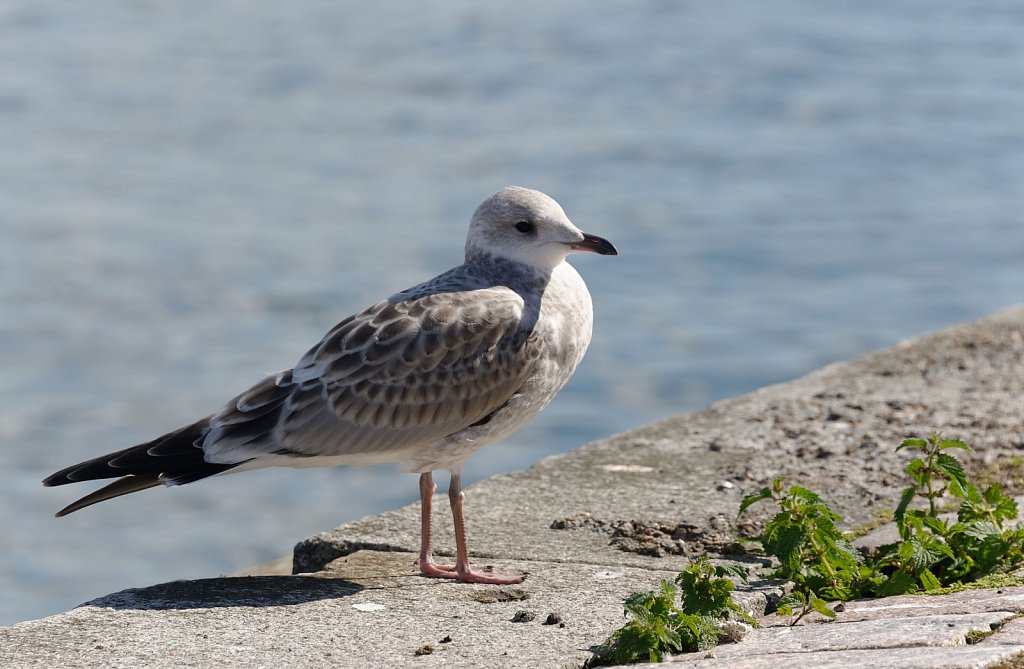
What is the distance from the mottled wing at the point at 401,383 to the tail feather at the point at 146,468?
0.16 meters

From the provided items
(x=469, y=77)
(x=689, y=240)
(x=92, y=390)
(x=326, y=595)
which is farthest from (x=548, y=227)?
(x=469, y=77)

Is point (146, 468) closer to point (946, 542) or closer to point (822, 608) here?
point (822, 608)

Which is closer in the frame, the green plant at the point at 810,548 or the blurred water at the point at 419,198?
the green plant at the point at 810,548

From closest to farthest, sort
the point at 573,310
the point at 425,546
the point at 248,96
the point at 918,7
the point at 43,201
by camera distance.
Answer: the point at 425,546
the point at 573,310
the point at 43,201
the point at 248,96
the point at 918,7

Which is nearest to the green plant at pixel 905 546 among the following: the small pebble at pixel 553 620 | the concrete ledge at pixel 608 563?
the concrete ledge at pixel 608 563

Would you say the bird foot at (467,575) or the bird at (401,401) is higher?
the bird at (401,401)

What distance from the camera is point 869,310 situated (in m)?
13.3

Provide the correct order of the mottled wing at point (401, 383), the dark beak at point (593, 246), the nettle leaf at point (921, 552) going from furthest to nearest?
the dark beak at point (593, 246), the mottled wing at point (401, 383), the nettle leaf at point (921, 552)

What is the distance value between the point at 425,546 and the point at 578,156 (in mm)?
10933

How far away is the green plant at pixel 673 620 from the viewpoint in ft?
13.7

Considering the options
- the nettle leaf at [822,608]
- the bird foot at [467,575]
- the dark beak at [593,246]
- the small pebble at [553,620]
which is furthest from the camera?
the dark beak at [593,246]

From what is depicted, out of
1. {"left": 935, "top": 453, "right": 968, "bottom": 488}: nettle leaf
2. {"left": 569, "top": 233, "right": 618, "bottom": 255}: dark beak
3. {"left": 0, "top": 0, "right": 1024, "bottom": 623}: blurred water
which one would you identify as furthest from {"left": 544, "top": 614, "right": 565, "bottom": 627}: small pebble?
{"left": 0, "top": 0, "right": 1024, "bottom": 623}: blurred water

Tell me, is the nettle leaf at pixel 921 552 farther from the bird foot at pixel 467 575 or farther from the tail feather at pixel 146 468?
the tail feather at pixel 146 468

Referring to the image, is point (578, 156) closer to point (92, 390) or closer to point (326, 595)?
point (92, 390)
